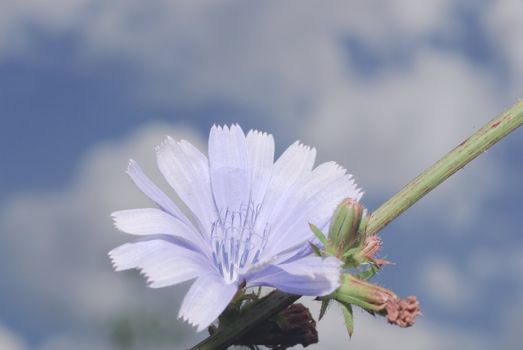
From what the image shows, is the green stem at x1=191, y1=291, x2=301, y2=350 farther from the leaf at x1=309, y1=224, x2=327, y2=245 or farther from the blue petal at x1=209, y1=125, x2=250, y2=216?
the blue petal at x1=209, y1=125, x2=250, y2=216

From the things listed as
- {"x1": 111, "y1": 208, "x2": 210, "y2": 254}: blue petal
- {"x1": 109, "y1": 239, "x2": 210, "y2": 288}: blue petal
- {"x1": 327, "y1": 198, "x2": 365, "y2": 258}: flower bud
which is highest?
{"x1": 111, "y1": 208, "x2": 210, "y2": 254}: blue petal

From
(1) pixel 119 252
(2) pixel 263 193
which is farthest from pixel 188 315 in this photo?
(2) pixel 263 193

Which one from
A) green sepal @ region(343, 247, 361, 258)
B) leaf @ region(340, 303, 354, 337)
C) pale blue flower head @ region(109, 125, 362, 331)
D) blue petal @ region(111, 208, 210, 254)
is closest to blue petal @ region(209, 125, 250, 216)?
pale blue flower head @ region(109, 125, 362, 331)

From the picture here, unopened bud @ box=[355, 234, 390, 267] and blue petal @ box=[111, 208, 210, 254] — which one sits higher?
blue petal @ box=[111, 208, 210, 254]

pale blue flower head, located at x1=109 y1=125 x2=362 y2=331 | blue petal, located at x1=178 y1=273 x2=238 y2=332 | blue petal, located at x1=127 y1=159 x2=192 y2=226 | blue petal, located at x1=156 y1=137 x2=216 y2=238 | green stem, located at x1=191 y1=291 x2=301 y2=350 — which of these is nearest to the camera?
blue petal, located at x1=178 y1=273 x2=238 y2=332

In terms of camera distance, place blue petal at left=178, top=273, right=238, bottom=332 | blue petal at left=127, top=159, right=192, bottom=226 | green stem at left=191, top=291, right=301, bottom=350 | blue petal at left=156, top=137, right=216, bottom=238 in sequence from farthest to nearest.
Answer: blue petal at left=156, top=137, right=216, bottom=238
blue petal at left=127, top=159, right=192, bottom=226
green stem at left=191, top=291, right=301, bottom=350
blue petal at left=178, top=273, right=238, bottom=332

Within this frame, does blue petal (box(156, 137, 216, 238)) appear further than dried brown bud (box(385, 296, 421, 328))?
Yes

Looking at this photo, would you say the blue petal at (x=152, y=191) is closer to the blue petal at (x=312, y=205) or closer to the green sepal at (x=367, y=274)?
the blue petal at (x=312, y=205)

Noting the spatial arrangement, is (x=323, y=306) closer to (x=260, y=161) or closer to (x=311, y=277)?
(x=311, y=277)
